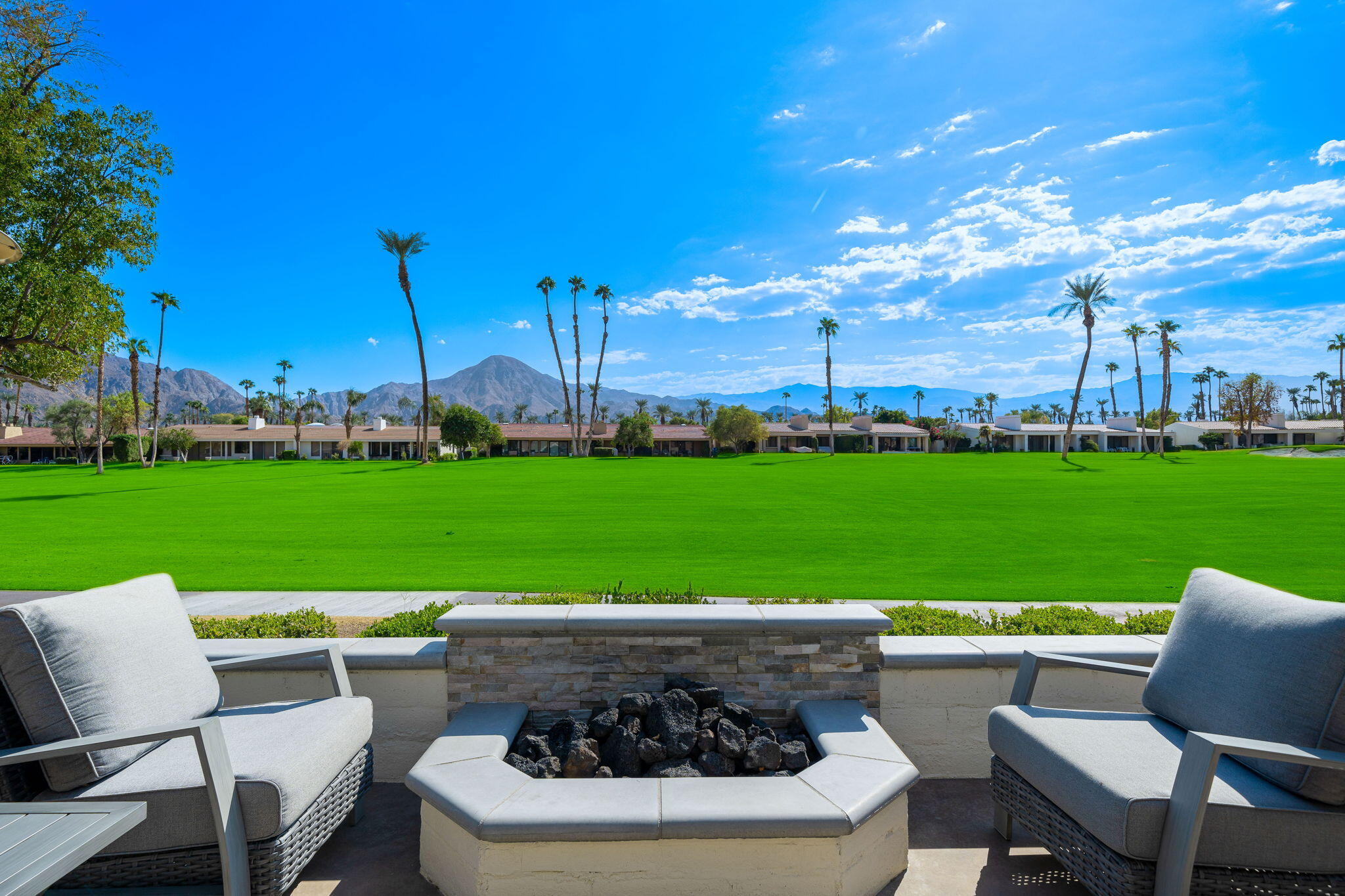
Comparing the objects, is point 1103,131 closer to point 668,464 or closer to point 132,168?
point 132,168

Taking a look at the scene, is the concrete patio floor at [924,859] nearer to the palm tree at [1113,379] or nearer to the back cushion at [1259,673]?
the back cushion at [1259,673]

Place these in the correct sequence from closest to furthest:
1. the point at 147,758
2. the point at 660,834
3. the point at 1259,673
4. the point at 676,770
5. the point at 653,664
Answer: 1. the point at 660,834
2. the point at 1259,673
3. the point at 147,758
4. the point at 676,770
5. the point at 653,664

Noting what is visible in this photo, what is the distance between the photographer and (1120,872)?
209 centimetres

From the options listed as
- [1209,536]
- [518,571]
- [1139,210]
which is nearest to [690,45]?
[518,571]

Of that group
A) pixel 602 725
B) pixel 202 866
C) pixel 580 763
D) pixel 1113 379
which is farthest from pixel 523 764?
pixel 1113 379

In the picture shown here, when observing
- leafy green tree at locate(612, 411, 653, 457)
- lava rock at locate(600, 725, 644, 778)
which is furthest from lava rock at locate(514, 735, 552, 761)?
leafy green tree at locate(612, 411, 653, 457)

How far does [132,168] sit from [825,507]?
53.8 ft

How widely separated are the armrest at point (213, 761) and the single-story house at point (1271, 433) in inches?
3574

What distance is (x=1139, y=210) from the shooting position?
46.9 ft

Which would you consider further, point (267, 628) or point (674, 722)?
point (267, 628)

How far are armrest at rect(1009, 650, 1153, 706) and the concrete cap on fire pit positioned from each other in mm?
651

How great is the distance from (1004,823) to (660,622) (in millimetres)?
1811

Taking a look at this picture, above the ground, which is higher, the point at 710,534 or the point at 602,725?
the point at 602,725

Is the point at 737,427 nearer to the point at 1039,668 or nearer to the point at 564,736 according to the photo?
the point at 1039,668
